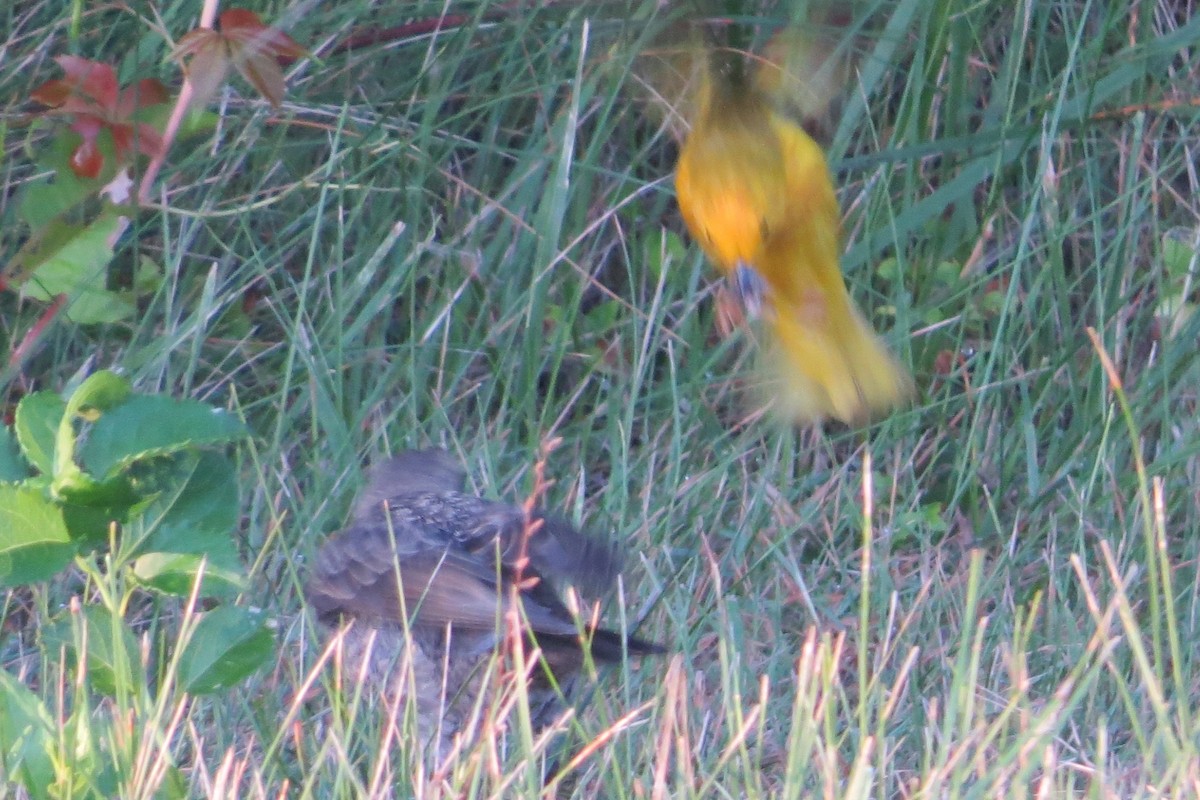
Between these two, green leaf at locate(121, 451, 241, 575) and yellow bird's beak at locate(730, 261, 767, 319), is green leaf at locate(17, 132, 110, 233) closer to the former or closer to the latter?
green leaf at locate(121, 451, 241, 575)

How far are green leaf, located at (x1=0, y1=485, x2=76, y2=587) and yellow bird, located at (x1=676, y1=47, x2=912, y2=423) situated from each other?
1171 mm

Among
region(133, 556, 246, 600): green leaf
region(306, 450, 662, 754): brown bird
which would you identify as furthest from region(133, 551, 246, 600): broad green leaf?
region(306, 450, 662, 754): brown bird

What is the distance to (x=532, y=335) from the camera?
420cm

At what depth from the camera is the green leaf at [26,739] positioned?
2.34 m

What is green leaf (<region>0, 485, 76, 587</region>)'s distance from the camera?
2.58 m

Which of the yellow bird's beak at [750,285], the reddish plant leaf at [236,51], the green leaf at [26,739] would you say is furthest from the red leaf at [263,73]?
the green leaf at [26,739]

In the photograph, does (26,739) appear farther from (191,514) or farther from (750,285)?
(750,285)

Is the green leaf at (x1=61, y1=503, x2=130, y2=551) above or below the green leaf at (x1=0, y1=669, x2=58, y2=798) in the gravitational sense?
above

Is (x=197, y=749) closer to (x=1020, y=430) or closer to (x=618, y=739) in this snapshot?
(x=618, y=739)

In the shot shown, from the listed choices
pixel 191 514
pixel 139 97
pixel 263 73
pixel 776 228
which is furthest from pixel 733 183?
pixel 139 97

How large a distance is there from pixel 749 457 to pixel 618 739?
1476 mm

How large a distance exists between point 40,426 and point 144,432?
A: 0.59 ft

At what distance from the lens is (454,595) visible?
2857 mm

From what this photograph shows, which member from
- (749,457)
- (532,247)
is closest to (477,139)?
(532,247)
